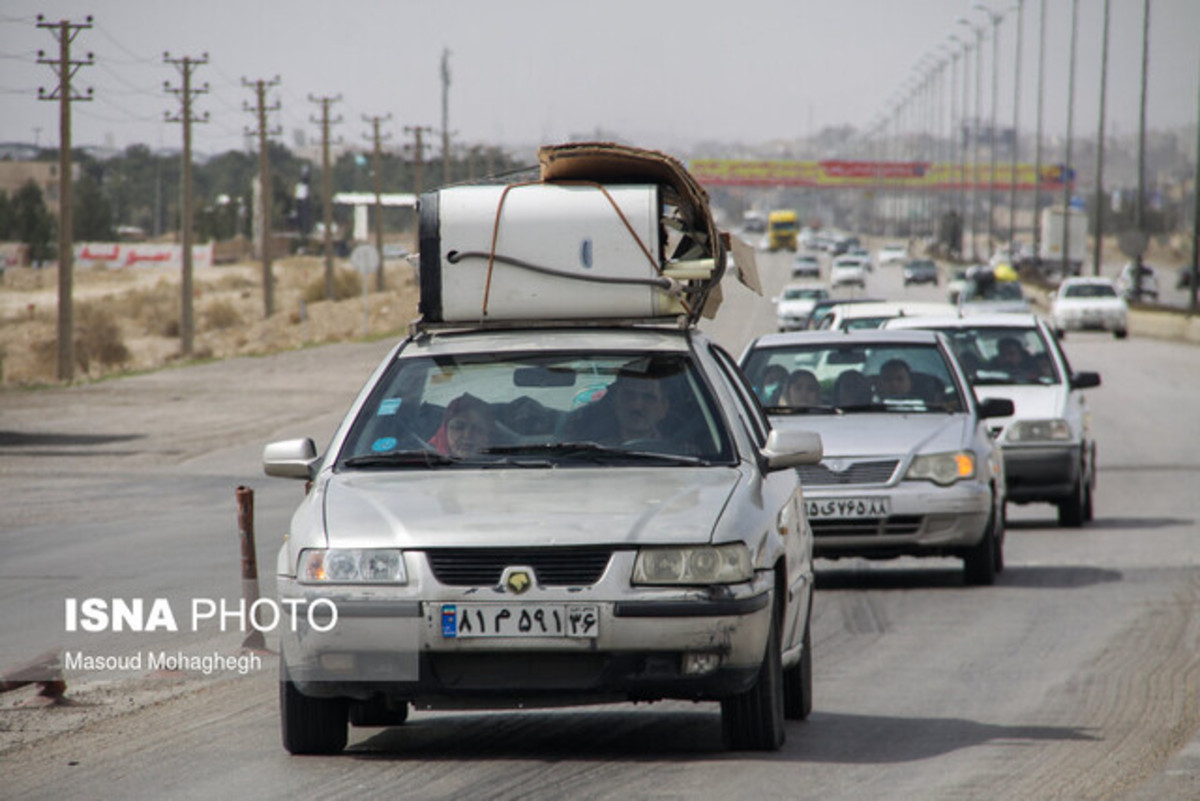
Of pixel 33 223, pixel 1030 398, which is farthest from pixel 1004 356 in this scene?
pixel 33 223

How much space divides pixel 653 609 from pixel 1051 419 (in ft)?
36.8

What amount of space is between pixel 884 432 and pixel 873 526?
0.71 metres

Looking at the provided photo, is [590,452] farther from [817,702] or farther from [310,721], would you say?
[817,702]

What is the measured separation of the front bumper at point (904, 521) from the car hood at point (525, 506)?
19.7ft

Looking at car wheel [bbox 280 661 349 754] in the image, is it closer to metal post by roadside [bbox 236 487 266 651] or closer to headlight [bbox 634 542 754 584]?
headlight [bbox 634 542 754 584]

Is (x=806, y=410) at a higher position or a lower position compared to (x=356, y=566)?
lower

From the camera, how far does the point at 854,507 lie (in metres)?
13.5

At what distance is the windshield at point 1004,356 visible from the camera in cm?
1838

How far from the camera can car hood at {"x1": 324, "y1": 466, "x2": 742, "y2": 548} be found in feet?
22.6

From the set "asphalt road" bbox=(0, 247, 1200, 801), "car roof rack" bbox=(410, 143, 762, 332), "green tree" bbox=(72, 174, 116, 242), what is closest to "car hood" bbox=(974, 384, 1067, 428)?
"asphalt road" bbox=(0, 247, 1200, 801)

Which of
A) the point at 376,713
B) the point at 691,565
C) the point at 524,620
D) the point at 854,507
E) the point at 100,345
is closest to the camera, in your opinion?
the point at 524,620

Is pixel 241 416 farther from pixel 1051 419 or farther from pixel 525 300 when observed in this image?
pixel 525 300

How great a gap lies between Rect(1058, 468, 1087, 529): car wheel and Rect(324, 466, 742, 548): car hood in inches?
424

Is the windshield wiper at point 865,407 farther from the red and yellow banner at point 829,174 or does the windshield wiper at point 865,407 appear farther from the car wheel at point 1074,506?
the red and yellow banner at point 829,174
